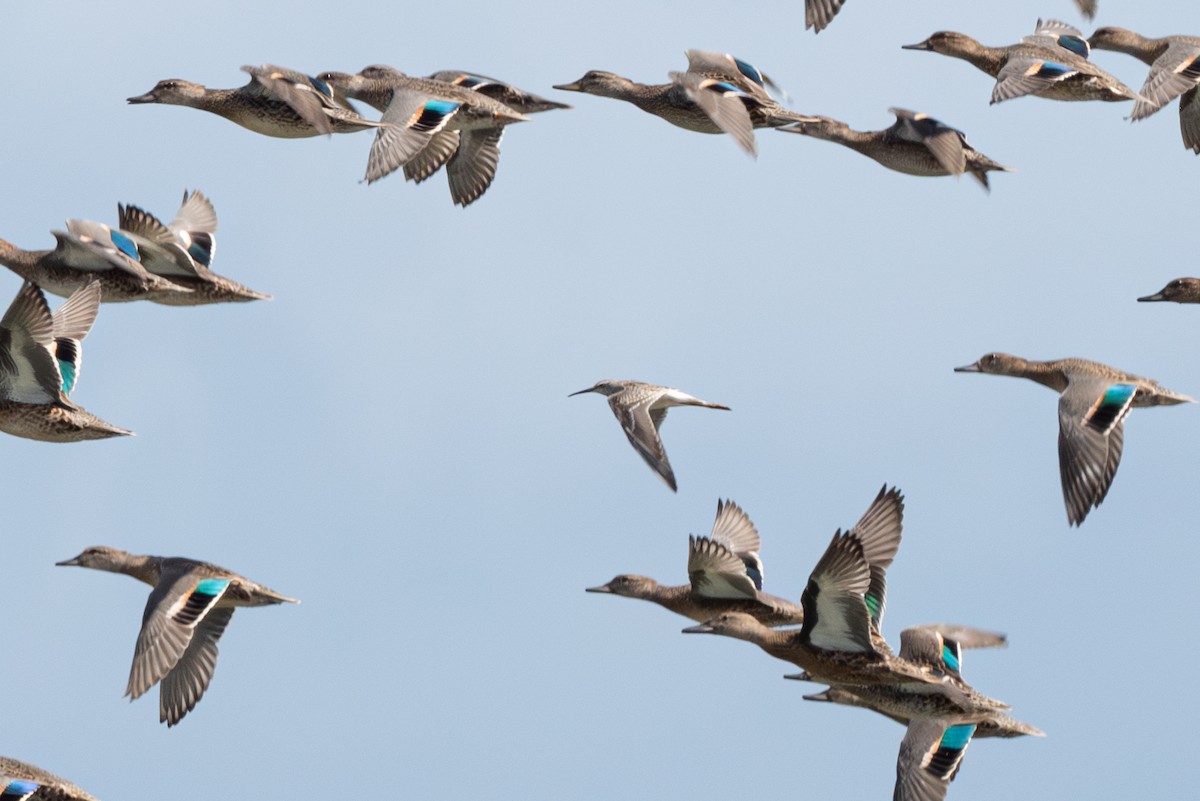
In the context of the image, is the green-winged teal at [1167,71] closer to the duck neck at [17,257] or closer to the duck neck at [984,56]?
the duck neck at [984,56]

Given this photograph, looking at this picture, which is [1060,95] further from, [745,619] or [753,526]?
[745,619]

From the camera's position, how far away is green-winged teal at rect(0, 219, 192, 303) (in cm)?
1939

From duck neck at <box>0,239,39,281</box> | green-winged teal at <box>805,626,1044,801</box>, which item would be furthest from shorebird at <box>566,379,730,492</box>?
→ duck neck at <box>0,239,39,281</box>

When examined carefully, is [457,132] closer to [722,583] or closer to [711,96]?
[711,96]

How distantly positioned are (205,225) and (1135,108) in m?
8.33

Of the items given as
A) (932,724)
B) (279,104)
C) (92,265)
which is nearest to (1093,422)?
(932,724)

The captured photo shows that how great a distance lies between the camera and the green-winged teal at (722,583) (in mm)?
20391

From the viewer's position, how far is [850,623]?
17.8 meters

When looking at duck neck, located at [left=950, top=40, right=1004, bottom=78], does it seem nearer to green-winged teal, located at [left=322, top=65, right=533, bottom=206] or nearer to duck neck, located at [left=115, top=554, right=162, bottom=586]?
green-winged teal, located at [left=322, top=65, right=533, bottom=206]

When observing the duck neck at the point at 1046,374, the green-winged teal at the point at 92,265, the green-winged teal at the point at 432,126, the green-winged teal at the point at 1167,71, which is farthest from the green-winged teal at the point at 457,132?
the green-winged teal at the point at 1167,71

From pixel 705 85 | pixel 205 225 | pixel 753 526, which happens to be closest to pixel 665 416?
pixel 753 526

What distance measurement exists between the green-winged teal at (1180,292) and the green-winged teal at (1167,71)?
1322 millimetres

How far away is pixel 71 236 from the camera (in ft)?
63.7

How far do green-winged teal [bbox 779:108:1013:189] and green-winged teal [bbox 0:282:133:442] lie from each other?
7.12 m
